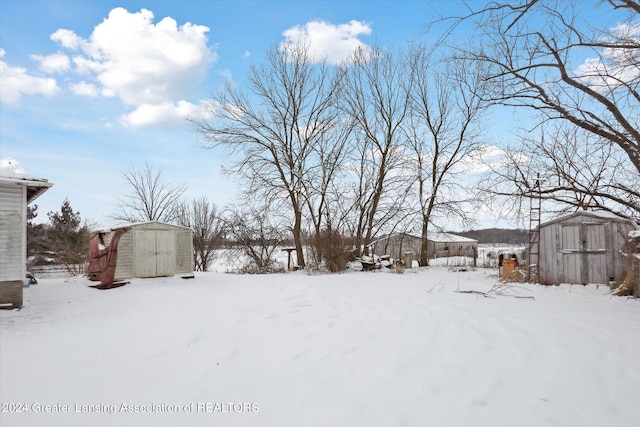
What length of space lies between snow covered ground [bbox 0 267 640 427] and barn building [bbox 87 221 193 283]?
4.17m

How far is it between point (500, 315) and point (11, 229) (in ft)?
29.3

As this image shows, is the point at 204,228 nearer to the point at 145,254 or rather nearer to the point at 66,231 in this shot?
the point at 66,231

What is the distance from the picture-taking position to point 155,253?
11086 millimetres

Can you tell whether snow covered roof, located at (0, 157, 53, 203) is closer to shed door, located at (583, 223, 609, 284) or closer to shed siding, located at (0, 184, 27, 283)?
shed siding, located at (0, 184, 27, 283)

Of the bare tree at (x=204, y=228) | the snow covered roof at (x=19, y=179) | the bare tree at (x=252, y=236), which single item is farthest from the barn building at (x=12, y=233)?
the bare tree at (x=204, y=228)

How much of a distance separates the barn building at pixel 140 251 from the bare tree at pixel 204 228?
9.98 metres

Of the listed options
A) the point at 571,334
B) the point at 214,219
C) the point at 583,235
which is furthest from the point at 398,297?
the point at 214,219

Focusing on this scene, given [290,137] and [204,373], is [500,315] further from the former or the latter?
[290,137]

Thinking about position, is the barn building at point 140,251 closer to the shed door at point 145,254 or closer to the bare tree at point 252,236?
the shed door at point 145,254

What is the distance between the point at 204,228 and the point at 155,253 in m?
15.5

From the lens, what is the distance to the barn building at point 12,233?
6949 mm

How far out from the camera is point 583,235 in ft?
28.7

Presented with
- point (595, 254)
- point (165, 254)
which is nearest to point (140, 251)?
point (165, 254)

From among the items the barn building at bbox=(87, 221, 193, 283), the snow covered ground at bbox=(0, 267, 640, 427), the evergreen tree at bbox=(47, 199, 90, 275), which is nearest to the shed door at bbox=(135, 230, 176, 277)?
the barn building at bbox=(87, 221, 193, 283)
